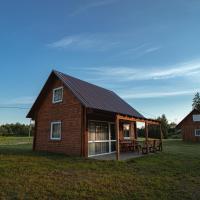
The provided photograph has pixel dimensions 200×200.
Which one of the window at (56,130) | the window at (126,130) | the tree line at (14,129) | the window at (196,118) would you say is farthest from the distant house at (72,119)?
the tree line at (14,129)

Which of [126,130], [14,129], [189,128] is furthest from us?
[14,129]

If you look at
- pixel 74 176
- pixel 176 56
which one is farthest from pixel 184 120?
pixel 74 176

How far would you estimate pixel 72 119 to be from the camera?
48.6ft

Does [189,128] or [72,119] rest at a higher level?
[72,119]

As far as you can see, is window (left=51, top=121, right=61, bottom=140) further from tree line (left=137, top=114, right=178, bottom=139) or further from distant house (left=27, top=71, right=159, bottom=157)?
tree line (left=137, top=114, right=178, bottom=139)

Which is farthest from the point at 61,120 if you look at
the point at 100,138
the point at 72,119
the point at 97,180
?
the point at 97,180

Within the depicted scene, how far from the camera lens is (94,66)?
19.1 meters

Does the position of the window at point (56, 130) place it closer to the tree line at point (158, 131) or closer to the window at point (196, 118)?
the window at point (196, 118)

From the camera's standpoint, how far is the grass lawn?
21.7ft

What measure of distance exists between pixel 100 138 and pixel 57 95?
14.4ft

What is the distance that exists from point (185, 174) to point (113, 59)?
1091 cm

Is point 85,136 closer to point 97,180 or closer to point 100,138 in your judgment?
point 100,138

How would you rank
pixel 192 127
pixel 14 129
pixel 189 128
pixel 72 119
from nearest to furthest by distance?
1. pixel 72 119
2. pixel 192 127
3. pixel 189 128
4. pixel 14 129

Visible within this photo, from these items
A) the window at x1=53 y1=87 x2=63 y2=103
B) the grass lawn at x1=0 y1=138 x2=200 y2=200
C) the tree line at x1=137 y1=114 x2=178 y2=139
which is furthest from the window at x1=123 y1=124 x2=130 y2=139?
the tree line at x1=137 y1=114 x2=178 y2=139
